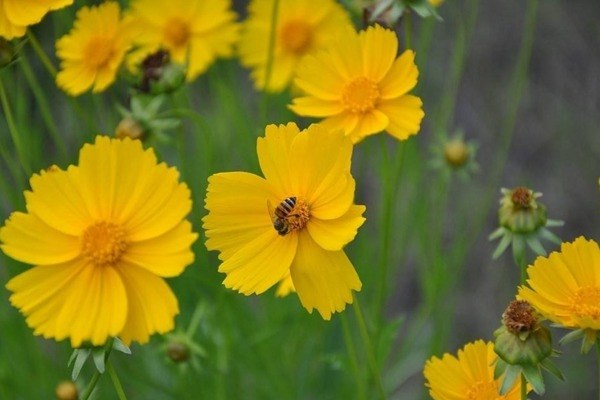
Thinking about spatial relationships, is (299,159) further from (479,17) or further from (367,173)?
(479,17)

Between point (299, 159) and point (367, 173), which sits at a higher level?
point (299, 159)

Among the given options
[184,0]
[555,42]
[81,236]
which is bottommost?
[555,42]

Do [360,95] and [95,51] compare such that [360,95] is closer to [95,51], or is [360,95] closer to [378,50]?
[378,50]

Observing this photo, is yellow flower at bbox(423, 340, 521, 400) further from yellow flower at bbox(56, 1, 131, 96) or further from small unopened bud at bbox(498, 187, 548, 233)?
yellow flower at bbox(56, 1, 131, 96)

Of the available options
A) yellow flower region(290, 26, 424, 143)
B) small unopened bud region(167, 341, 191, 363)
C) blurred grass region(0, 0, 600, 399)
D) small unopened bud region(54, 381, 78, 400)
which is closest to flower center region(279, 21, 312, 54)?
blurred grass region(0, 0, 600, 399)

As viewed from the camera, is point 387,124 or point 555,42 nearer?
point 387,124

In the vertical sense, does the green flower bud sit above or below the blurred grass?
above

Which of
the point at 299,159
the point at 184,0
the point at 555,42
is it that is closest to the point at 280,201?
the point at 299,159
